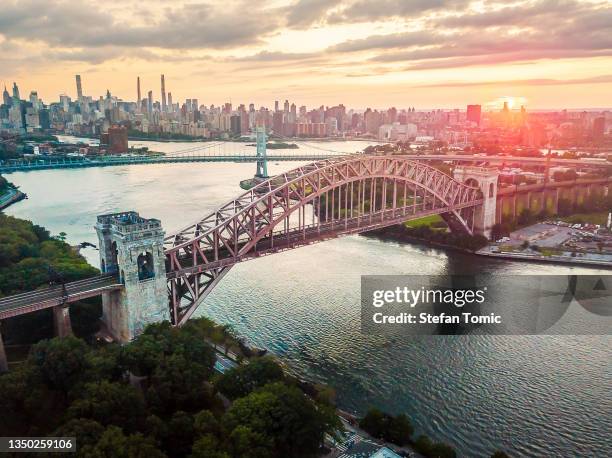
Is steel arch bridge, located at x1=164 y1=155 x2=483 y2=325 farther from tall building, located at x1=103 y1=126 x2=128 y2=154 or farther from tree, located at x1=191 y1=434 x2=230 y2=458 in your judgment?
tall building, located at x1=103 y1=126 x2=128 y2=154

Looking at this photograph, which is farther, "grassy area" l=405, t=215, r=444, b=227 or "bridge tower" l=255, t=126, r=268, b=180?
"bridge tower" l=255, t=126, r=268, b=180

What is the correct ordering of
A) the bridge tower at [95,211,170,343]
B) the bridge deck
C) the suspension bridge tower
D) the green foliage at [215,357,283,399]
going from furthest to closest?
1. the suspension bridge tower
2. the bridge tower at [95,211,170,343]
3. the bridge deck
4. the green foliage at [215,357,283,399]

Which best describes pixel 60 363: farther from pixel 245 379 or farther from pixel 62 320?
pixel 245 379

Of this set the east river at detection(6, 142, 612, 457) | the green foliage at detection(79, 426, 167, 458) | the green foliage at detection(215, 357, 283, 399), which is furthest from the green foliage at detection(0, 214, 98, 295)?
the green foliage at detection(79, 426, 167, 458)

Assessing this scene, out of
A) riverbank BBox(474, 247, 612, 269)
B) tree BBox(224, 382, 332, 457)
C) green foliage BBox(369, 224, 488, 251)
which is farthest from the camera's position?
green foliage BBox(369, 224, 488, 251)

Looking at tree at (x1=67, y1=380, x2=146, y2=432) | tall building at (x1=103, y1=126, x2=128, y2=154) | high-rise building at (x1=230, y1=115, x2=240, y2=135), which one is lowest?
tree at (x1=67, y1=380, x2=146, y2=432)

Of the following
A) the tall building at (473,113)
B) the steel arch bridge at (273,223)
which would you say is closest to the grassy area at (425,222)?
the steel arch bridge at (273,223)

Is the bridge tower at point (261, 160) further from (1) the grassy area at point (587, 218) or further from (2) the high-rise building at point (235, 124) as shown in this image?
(2) the high-rise building at point (235, 124)
